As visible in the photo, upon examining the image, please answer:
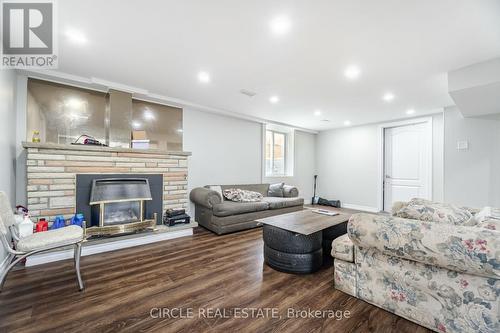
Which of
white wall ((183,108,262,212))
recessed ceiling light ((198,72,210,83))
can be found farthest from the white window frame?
recessed ceiling light ((198,72,210,83))

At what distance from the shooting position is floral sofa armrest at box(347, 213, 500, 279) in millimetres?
1240

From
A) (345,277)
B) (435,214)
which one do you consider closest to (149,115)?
(345,277)

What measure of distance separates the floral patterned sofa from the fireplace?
9.18 ft

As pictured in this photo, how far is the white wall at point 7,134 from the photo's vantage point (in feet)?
7.15

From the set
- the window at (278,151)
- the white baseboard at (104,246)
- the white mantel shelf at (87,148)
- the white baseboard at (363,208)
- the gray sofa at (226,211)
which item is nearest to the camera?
the white baseboard at (104,246)

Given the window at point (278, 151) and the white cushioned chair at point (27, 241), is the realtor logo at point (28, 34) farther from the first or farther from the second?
A: the window at point (278, 151)

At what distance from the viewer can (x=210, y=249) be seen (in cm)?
294

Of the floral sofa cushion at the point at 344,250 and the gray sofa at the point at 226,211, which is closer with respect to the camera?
the floral sofa cushion at the point at 344,250

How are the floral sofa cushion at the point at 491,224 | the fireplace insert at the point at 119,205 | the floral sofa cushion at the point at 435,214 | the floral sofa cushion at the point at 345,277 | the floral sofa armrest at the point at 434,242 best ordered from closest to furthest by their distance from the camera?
the floral sofa armrest at the point at 434,242 < the floral sofa cushion at the point at 491,224 < the floral sofa cushion at the point at 435,214 < the floral sofa cushion at the point at 345,277 < the fireplace insert at the point at 119,205

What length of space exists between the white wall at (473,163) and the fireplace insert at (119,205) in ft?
17.1

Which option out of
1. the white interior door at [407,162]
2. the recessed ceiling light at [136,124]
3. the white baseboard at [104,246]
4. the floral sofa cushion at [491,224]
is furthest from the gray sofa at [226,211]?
the white interior door at [407,162]

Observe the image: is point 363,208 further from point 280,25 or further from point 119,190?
point 119,190

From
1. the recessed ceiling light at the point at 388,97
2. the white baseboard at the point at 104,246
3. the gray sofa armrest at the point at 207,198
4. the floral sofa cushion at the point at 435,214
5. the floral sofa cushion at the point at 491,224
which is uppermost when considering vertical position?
the recessed ceiling light at the point at 388,97

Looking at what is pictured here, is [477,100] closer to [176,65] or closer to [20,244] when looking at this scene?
[176,65]
